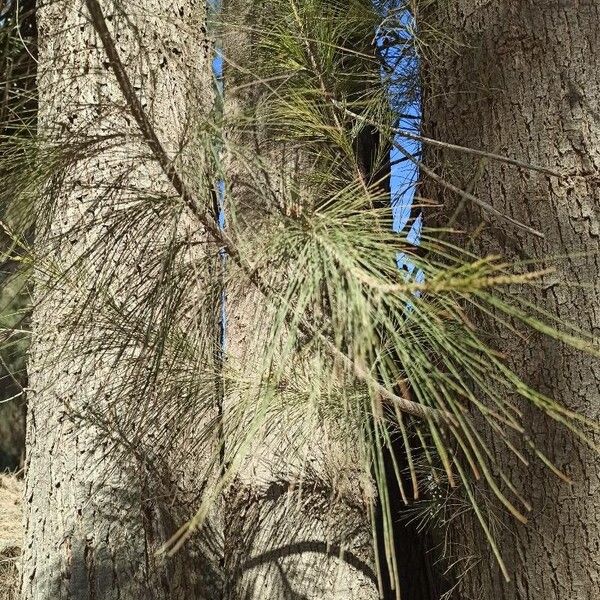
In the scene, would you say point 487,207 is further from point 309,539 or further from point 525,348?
point 309,539

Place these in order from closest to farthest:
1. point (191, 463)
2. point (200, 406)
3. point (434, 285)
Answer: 1. point (434, 285)
2. point (200, 406)
3. point (191, 463)

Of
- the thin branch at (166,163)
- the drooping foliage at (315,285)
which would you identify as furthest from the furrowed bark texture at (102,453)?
the thin branch at (166,163)

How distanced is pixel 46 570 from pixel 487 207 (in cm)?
105

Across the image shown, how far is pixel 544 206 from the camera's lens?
113 centimetres

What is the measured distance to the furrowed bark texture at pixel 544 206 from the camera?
106 centimetres

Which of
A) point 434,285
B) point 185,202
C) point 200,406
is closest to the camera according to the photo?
point 434,285

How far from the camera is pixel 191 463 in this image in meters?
1.62

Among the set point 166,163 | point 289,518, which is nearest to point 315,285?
point 166,163

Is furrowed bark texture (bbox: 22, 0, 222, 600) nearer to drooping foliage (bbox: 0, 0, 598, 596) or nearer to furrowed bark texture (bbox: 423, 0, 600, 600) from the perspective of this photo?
drooping foliage (bbox: 0, 0, 598, 596)

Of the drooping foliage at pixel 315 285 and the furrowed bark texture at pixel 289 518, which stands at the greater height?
the drooping foliage at pixel 315 285

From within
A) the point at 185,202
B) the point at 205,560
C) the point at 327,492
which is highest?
the point at 185,202

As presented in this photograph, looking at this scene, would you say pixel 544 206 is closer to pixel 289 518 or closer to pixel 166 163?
pixel 166 163

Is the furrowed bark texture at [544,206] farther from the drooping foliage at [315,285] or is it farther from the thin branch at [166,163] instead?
the thin branch at [166,163]

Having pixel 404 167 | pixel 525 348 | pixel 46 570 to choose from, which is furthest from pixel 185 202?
pixel 46 570
